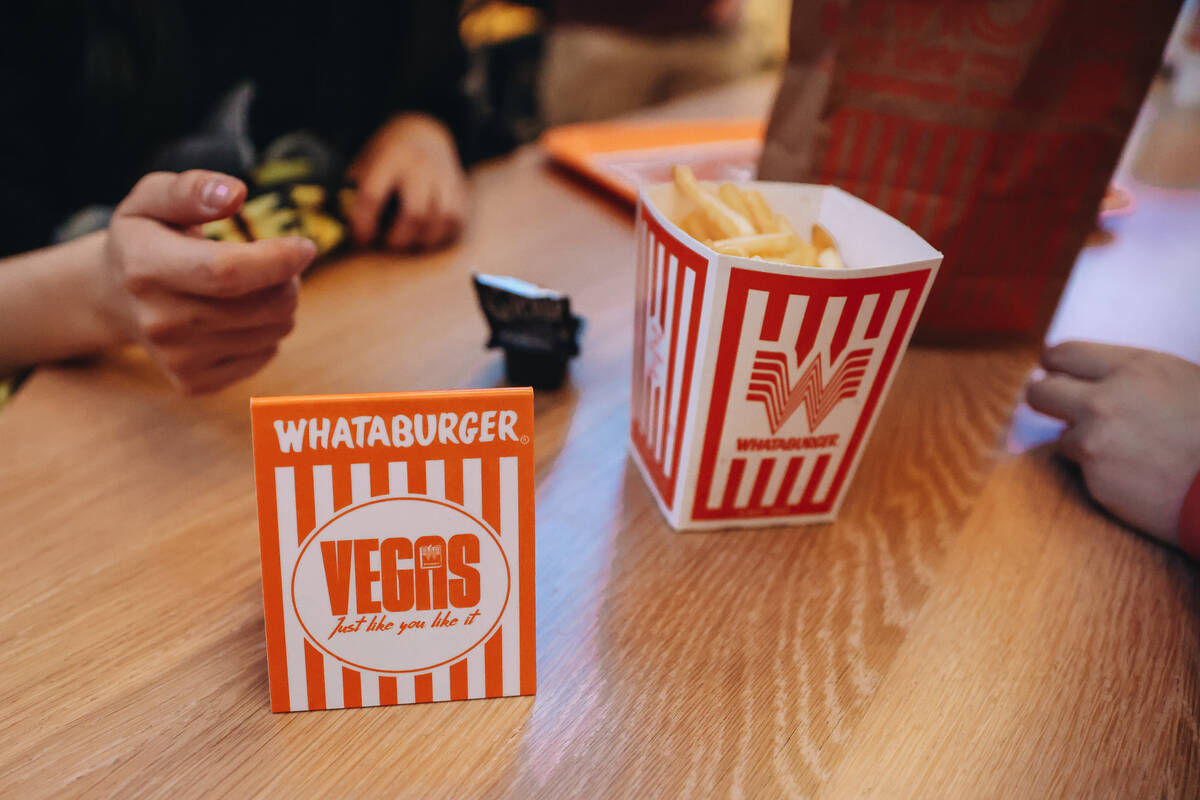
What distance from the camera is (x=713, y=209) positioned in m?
0.69

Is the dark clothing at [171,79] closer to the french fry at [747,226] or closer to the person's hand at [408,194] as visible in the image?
the person's hand at [408,194]

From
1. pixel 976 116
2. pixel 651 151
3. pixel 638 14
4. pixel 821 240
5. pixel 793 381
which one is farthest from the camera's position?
pixel 638 14

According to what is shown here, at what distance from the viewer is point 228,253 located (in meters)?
0.75

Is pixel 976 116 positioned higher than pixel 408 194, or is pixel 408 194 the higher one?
pixel 976 116

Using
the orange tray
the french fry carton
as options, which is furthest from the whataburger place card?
the orange tray

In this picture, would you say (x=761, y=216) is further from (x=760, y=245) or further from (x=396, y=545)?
(x=396, y=545)

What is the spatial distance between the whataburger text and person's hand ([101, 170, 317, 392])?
1.14ft

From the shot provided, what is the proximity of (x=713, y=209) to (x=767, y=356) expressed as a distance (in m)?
0.17

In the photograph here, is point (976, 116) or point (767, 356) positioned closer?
point (767, 356)

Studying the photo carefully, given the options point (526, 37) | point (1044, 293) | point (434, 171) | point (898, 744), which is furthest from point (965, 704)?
point (526, 37)

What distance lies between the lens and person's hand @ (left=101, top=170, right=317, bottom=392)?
0.75m

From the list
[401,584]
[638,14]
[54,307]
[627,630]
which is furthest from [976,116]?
[638,14]

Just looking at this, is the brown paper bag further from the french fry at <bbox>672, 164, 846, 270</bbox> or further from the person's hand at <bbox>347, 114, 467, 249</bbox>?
the person's hand at <bbox>347, 114, 467, 249</bbox>

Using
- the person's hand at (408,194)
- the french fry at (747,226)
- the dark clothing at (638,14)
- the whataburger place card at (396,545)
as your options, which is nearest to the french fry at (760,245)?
the french fry at (747,226)
